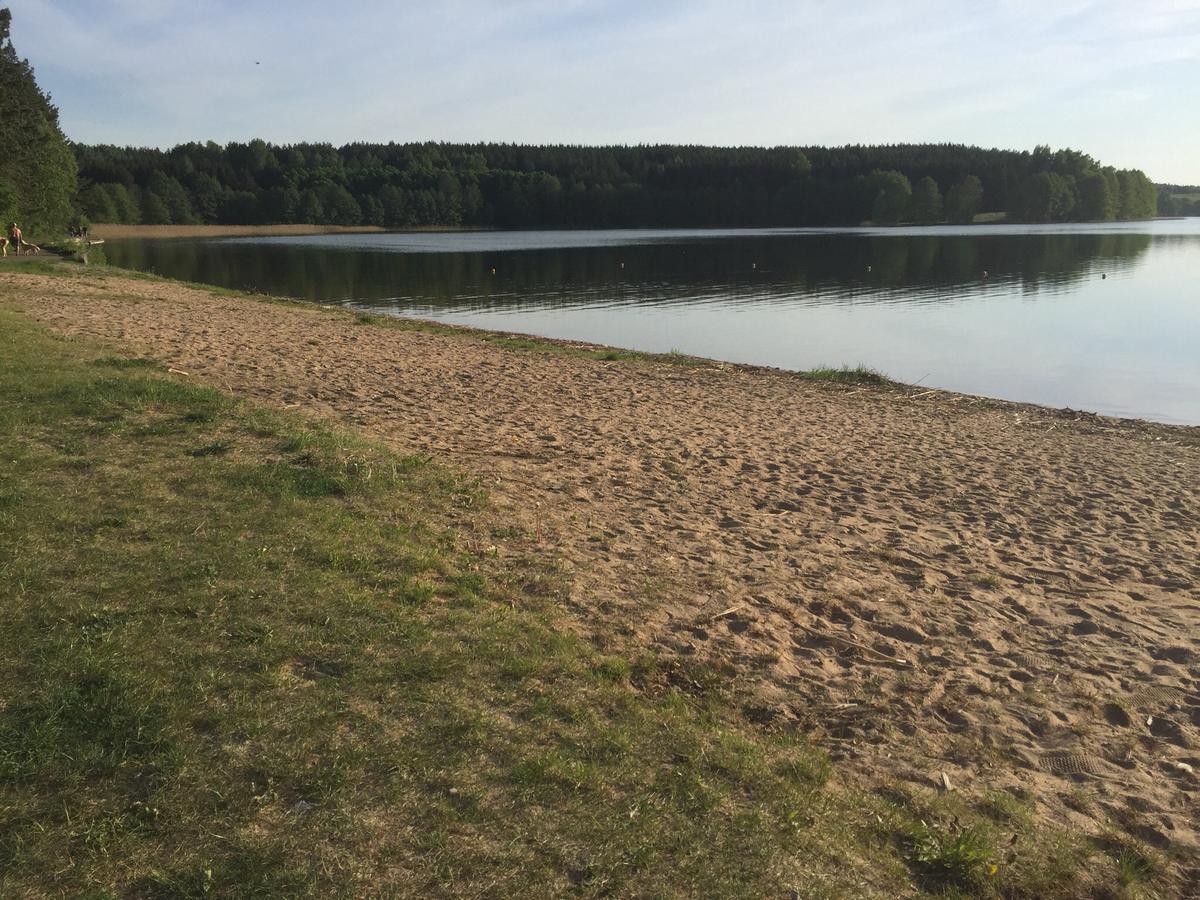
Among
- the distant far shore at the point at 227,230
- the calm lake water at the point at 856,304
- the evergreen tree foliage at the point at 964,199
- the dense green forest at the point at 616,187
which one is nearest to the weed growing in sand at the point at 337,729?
the calm lake water at the point at 856,304

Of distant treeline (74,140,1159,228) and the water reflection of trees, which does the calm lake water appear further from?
distant treeline (74,140,1159,228)

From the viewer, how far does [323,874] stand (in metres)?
2.95

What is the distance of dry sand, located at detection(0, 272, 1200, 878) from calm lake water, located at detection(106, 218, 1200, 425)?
298 inches

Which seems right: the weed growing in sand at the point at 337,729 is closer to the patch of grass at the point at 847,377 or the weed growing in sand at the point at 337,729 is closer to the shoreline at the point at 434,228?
the patch of grass at the point at 847,377

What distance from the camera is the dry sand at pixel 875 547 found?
4.65 metres

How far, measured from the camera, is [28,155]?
46156 mm

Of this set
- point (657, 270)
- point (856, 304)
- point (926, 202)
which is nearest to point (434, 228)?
point (926, 202)

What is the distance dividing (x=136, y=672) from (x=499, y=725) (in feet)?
5.68

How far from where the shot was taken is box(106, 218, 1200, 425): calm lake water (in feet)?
74.6

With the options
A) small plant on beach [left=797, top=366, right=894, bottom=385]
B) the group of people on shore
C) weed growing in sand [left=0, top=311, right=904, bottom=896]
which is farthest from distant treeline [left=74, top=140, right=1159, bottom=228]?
weed growing in sand [left=0, top=311, right=904, bottom=896]

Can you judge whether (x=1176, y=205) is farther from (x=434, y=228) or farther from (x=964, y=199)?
(x=434, y=228)

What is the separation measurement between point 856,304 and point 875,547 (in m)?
30.9

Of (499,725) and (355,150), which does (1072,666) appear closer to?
(499,725)

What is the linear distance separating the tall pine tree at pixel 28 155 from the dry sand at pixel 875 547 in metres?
35.6
